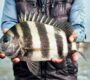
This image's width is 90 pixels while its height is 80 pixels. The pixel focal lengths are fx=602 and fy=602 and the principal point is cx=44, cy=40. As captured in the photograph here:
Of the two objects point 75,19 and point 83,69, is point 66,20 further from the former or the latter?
point 83,69

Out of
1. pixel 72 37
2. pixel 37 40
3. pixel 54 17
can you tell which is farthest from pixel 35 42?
pixel 54 17

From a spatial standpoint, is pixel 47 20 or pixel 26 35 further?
pixel 47 20

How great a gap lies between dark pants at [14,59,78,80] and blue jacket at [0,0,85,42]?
265 mm

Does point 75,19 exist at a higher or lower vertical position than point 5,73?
higher

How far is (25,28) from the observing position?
4680mm

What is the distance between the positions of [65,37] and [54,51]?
157 millimetres

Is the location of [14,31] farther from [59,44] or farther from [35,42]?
[59,44]

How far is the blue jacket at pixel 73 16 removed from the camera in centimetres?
509

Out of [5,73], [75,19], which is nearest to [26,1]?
[75,19]

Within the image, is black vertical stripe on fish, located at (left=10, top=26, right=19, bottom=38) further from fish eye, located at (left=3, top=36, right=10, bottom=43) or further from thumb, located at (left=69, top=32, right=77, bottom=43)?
thumb, located at (left=69, top=32, right=77, bottom=43)

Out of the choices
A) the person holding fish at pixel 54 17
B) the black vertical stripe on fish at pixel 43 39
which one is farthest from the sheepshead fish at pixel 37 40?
the person holding fish at pixel 54 17

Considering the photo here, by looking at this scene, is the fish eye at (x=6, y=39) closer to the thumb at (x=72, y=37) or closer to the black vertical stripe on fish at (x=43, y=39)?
the black vertical stripe on fish at (x=43, y=39)

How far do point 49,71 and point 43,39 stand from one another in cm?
46

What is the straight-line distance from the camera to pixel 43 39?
4.69 m
